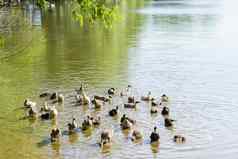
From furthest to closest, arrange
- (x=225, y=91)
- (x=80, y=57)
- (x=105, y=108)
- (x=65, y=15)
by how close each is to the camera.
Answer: (x=65, y=15)
(x=80, y=57)
(x=225, y=91)
(x=105, y=108)

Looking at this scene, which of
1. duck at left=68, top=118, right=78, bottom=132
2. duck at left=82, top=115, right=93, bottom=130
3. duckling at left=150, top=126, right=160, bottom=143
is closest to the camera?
duckling at left=150, top=126, right=160, bottom=143

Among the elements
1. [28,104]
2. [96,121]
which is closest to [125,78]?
[28,104]

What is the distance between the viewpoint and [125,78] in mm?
31781

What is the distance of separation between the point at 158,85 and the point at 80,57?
437 inches

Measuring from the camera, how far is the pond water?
65.3 feet

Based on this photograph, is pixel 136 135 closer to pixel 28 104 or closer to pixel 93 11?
pixel 28 104

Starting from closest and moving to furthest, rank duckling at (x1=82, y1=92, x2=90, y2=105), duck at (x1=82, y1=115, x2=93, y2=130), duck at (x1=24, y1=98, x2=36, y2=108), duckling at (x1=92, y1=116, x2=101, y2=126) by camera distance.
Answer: duck at (x1=82, y1=115, x2=93, y2=130), duckling at (x1=92, y1=116, x2=101, y2=126), duck at (x1=24, y1=98, x2=36, y2=108), duckling at (x1=82, y1=92, x2=90, y2=105)

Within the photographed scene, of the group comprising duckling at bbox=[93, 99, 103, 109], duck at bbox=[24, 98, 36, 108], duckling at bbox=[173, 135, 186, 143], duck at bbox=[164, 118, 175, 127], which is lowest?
duckling at bbox=[173, 135, 186, 143]

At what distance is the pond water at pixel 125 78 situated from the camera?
19906 mm

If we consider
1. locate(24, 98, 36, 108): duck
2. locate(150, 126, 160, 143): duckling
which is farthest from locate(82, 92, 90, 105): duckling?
locate(150, 126, 160, 143): duckling

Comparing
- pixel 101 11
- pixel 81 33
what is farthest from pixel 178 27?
pixel 101 11

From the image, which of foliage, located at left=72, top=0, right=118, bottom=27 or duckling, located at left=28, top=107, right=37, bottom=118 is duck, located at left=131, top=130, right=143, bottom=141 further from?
foliage, located at left=72, top=0, right=118, bottom=27

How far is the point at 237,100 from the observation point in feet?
86.7

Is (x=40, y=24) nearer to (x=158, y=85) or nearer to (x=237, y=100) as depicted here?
(x=158, y=85)
